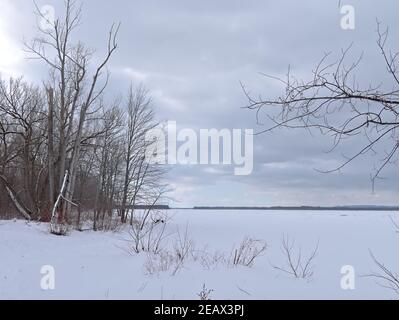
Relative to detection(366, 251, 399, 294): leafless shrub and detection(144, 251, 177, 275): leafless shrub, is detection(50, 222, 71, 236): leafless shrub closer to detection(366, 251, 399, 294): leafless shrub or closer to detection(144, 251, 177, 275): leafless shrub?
detection(144, 251, 177, 275): leafless shrub

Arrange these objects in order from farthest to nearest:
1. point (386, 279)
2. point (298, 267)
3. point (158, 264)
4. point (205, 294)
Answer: point (298, 267) → point (386, 279) → point (158, 264) → point (205, 294)

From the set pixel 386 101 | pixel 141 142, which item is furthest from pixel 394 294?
pixel 141 142

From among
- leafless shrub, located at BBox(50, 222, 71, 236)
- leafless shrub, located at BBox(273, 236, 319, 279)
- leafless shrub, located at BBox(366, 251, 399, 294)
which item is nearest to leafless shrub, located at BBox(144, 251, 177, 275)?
leafless shrub, located at BBox(273, 236, 319, 279)

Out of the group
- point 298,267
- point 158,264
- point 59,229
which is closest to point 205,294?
point 158,264

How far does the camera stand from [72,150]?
24.6 metres

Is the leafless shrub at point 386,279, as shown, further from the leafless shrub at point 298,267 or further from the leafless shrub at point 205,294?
the leafless shrub at point 205,294

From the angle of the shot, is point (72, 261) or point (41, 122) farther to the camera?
point (41, 122)

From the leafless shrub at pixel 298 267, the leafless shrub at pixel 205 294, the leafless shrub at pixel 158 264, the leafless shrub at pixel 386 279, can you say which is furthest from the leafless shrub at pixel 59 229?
the leafless shrub at pixel 386 279

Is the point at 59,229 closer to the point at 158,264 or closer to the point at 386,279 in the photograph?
the point at 158,264

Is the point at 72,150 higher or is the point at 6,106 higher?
the point at 6,106

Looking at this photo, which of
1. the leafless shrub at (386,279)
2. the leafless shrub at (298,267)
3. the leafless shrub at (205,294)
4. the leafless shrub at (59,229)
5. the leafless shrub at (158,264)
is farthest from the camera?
the leafless shrub at (59,229)

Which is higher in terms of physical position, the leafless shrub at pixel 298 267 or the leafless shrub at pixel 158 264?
the leafless shrub at pixel 158 264
